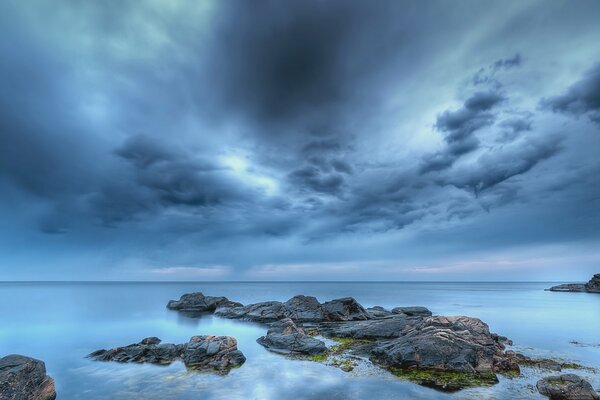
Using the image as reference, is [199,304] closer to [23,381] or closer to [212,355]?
[212,355]

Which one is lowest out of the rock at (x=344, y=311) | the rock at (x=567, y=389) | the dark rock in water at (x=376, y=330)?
the rock at (x=567, y=389)

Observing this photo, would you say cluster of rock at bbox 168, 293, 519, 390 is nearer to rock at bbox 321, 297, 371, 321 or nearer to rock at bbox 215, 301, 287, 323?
rock at bbox 321, 297, 371, 321

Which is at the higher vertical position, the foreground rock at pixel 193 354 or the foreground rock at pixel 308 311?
the foreground rock at pixel 308 311

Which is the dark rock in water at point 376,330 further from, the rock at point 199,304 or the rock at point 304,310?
the rock at point 199,304

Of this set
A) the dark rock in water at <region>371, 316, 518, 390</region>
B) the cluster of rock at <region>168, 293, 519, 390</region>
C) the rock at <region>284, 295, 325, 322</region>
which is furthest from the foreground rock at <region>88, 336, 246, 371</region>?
the rock at <region>284, 295, 325, 322</region>

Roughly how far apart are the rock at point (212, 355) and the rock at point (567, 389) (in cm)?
2287

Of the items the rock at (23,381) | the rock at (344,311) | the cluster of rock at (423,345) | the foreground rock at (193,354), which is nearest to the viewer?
the rock at (23,381)

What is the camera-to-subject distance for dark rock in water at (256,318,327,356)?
33.6 metres

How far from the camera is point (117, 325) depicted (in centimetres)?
5941

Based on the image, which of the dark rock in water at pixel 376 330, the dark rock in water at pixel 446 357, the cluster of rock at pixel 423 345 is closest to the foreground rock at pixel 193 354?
the cluster of rock at pixel 423 345

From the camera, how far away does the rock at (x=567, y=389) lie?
19.4 meters

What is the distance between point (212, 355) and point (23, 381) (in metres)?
14.2

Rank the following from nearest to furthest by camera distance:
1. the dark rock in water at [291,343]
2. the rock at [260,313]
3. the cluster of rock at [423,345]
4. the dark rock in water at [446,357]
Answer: the dark rock in water at [446,357] < the cluster of rock at [423,345] < the dark rock in water at [291,343] < the rock at [260,313]

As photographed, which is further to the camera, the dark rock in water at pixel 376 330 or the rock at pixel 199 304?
the rock at pixel 199 304
